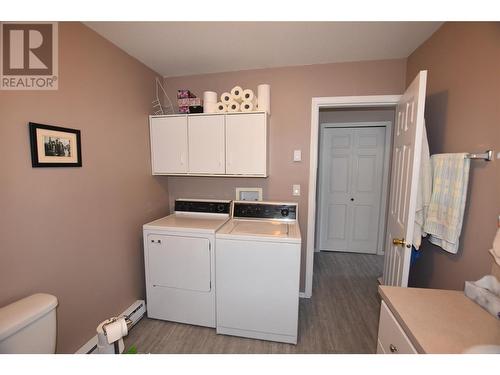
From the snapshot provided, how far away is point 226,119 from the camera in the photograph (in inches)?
73.1

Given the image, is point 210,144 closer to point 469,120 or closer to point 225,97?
point 225,97

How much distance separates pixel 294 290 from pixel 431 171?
127 centimetres

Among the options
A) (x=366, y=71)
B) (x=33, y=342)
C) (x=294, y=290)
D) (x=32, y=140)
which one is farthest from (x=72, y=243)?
(x=366, y=71)

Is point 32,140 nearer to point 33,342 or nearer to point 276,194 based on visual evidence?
point 33,342

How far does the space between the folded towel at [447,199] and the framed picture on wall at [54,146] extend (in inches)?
92.7

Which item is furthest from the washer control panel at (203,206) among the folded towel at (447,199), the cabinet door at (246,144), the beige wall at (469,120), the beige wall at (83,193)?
the beige wall at (469,120)

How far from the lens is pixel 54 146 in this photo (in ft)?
4.03

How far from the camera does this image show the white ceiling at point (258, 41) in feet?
4.63

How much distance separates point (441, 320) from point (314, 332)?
4.04ft

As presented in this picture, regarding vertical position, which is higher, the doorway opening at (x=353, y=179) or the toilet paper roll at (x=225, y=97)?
the toilet paper roll at (x=225, y=97)

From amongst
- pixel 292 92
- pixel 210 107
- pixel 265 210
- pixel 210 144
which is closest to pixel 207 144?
pixel 210 144

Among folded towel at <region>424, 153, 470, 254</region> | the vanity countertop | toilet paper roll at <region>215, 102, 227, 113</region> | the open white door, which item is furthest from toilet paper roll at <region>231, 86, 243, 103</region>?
the vanity countertop

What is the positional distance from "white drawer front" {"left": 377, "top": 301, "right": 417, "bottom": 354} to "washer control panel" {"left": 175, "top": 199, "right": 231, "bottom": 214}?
1476 mm

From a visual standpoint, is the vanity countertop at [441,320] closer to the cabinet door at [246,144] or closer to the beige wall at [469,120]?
the beige wall at [469,120]
